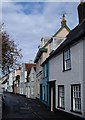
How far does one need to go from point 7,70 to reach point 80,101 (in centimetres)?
1249

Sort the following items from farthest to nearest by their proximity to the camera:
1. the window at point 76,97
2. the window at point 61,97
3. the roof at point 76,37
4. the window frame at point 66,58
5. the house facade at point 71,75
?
the window at point 61,97, the window frame at point 66,58, the window at point 76,97, the roof at point 76,37, the house facade at point 71,75

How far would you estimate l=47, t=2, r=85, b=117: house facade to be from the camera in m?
17.5

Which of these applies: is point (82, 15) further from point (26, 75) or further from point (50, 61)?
point (26, 75)

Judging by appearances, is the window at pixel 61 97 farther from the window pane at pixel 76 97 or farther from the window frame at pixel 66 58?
the window pane at pixel 76 97

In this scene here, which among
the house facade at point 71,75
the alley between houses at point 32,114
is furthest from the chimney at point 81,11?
the alley between houses at point 32,114

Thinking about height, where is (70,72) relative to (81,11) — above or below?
below

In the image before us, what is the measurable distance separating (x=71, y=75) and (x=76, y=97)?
1772 mm

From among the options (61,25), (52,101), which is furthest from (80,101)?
(61,25)

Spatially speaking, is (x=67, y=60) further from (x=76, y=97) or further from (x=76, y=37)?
(x=76, y=97)

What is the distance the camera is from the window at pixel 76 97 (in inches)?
707

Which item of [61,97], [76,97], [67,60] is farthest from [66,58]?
[76,97]

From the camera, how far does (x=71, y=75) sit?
1970cm

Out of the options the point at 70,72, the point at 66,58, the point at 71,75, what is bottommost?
the point at 71,75

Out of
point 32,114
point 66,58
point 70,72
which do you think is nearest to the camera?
point 70,72
